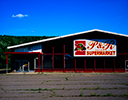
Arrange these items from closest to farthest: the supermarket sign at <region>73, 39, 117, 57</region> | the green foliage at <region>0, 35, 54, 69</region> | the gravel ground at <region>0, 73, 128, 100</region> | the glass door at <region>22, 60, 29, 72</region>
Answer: the gravel ground at <region>0, 73, 128, 100</region>, the supermarket sign at <region>73, 39, 117, 57</region>, the glass door at <region>22, 60, 29, 72</region>, the green foliage at <region>0, 35, 54, 69</region>

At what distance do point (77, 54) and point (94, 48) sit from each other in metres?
3.32

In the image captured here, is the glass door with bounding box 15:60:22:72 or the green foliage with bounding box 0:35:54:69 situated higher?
the green foliage with bounding box 0:35:54:69

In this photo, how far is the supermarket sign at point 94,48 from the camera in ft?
104

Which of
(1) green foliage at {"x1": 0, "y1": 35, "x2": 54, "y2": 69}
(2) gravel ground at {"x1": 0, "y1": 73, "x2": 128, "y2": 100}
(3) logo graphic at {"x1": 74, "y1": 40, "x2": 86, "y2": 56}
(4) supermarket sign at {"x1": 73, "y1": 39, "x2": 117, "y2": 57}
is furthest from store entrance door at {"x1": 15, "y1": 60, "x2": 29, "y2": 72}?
(2) gravel ground at {"x1": 0, "y1": 73, "x2": 128, "y2": 100}

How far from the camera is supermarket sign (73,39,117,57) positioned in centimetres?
3184

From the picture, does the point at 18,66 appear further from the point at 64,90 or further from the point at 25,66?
the point at 64,90

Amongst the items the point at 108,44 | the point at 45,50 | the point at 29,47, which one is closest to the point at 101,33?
the point at 108,44

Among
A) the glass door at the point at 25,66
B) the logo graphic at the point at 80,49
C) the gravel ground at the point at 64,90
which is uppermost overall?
the logo graphic at the point at 80,49

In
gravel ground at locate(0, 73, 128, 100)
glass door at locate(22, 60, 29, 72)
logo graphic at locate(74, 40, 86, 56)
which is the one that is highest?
logo graphic at locate(74, 40, 86, 56)

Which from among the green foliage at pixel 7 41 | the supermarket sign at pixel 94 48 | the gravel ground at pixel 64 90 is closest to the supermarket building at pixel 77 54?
the supermarket sign at pixel 94 48

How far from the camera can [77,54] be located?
3188 centimetres

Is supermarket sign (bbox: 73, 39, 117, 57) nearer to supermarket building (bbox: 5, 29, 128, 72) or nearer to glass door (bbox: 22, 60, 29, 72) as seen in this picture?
supermarket building (bbox: 5, 29, 128, 72)

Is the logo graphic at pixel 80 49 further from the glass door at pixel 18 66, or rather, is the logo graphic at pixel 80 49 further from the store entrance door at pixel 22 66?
the glass door at pixel 18 66

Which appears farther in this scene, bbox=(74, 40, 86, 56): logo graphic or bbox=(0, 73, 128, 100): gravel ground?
bbox=(74, 40, 86, 56): logo graphic
